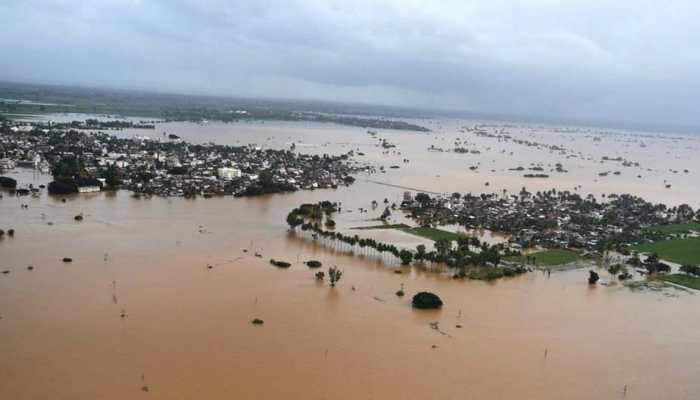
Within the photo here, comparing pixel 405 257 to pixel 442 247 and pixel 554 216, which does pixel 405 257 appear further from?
pixel 554 216

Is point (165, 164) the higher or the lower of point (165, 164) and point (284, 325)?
the higher

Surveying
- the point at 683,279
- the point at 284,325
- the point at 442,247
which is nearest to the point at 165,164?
the point at 442,247

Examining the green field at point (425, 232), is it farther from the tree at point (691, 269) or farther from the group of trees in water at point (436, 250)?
the tree at point (691, 269)

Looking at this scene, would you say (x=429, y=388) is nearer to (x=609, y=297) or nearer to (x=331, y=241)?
(x=609, y=297)

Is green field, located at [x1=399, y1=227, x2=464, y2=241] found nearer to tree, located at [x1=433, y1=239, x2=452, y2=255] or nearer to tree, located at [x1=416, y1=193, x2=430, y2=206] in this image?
tree, located at [x1=433, y1=239, x2=452, y2=255]

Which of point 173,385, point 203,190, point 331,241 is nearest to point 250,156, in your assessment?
point 203,190

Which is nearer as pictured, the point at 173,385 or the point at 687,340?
the point at 173,385

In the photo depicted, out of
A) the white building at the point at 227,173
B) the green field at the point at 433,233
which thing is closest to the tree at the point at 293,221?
the green field at the point at 433,233
